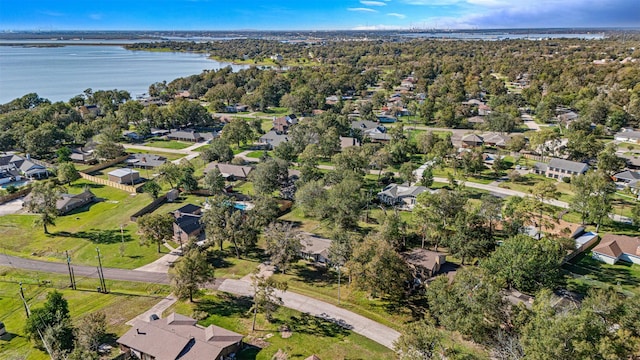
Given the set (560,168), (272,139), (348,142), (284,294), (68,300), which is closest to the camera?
(68,300)

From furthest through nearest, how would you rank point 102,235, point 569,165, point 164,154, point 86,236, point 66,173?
point 164,154, point 569,165, point 66,173, point 102,235, point 86,236

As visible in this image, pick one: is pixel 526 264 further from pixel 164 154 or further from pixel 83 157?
pixel 83 157

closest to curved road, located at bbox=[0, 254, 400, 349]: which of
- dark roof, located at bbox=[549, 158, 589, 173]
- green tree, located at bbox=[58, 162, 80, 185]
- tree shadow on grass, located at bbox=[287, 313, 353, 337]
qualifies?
tree shadow on grass, located at bbox=[287, 313, 353, 337]

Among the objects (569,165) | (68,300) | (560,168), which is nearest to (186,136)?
(68,300)

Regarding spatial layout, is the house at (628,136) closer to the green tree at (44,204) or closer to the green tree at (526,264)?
the green tree at (526,264)

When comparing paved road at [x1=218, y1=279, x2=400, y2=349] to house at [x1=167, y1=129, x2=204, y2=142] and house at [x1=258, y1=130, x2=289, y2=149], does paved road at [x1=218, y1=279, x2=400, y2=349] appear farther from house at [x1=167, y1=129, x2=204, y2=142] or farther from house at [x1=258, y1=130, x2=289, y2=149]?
house at [x1=167, y1=129, x2=204, y2=142]
